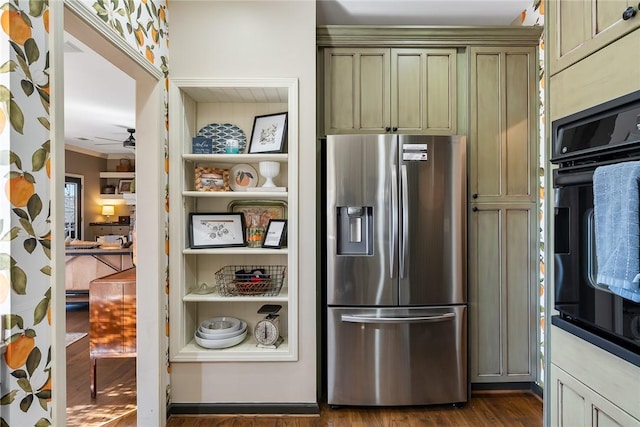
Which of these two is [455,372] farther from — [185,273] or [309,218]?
[185,273]

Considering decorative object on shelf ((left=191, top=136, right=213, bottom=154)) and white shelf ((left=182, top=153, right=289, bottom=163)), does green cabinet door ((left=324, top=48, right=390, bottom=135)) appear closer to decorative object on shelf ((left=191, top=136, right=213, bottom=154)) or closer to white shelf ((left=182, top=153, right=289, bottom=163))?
white shelf ((left=182, top=153, right=289, bottom=163))

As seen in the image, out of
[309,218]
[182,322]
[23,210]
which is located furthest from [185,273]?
[23,210]

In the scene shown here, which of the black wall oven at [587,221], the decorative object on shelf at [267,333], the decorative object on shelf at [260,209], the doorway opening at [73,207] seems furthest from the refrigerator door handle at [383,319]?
the doorway opening at [73,207]

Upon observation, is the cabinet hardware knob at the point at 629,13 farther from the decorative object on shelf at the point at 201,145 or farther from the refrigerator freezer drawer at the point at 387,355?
the decorative object on shelf at the point at 201,145

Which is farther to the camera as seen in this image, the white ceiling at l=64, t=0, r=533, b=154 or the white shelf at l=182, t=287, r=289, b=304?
the white ceiling at l=64, t=0, r=533, b=154

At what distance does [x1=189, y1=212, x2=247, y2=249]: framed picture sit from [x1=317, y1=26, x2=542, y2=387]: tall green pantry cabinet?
2.79 ft

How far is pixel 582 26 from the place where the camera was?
1.25 m

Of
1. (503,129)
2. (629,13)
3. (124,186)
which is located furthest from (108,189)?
→ (629,13)

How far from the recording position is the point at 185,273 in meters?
2.31

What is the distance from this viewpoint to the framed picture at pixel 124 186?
815 centimetres

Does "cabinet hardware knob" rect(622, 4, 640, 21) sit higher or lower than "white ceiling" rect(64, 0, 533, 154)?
lower

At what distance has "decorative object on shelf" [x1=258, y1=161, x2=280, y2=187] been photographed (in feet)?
7.61

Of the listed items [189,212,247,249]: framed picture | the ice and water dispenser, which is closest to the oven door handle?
the ice and water dispenser

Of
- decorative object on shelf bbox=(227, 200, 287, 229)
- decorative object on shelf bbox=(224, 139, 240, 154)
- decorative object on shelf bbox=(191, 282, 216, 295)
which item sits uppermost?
decorative object on shelf bbox=(224, 139, 240, 154)
